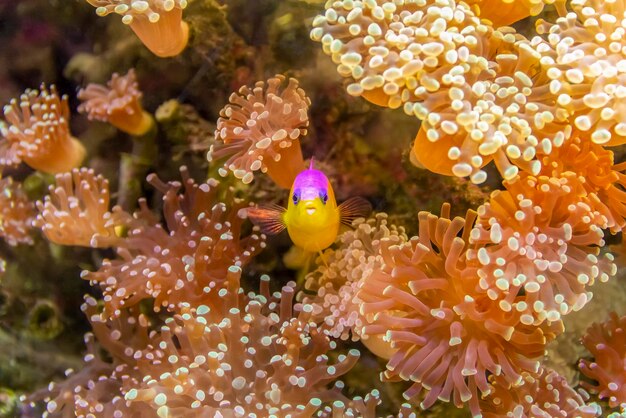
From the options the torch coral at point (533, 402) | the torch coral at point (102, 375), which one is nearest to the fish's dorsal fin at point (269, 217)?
the torch coral at point (102, 375)

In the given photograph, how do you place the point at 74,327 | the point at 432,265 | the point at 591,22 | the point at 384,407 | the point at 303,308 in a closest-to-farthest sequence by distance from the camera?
1. the point at 591,22
2. the point at 432,265
3. the point at 303,308
4. the point at 384,407
5. the point at 74,327

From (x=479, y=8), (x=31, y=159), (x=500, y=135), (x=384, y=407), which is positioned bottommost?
(x=384, y=407)

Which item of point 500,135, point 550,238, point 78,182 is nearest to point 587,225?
point 550,238

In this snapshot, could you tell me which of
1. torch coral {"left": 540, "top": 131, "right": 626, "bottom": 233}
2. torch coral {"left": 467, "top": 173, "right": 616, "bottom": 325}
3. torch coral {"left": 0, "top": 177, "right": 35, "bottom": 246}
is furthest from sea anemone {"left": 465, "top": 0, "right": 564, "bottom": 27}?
torch coral {"left": 0, "top": 177, "right": 35, "bottom": 246}

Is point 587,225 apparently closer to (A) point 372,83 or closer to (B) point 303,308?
(A) point 372,83

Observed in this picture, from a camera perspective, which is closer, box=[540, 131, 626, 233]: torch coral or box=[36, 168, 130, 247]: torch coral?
box=[540, 131, 626, 233]: torch coral

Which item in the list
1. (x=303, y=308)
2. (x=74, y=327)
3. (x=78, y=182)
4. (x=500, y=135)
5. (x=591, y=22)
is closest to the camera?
(x=500, y=135)

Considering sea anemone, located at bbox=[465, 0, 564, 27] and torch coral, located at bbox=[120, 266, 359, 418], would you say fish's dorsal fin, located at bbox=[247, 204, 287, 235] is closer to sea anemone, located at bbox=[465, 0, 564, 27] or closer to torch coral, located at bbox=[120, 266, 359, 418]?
torch coral, located at bbox=[120, 266, 359, 418]
